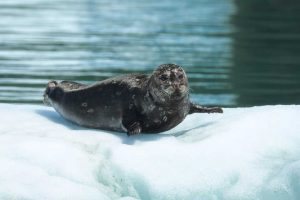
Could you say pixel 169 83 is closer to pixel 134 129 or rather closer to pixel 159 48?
pixel 134 129

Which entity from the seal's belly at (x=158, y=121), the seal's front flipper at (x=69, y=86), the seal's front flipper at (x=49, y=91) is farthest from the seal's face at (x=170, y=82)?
the seal's front flipper at (x=49, y=91)

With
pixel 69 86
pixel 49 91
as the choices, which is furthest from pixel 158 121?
pixel 49 91

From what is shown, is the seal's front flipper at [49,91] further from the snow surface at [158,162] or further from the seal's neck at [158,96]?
the seal's neck at [158,96]

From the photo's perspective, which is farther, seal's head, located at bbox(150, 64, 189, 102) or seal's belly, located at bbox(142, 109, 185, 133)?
seal's belly, located at bbox(142, 109, 185, 133)

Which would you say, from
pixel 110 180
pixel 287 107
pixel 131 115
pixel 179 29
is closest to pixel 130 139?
pixel 131 115

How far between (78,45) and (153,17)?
13024 millimetres

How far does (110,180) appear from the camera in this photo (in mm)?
6703

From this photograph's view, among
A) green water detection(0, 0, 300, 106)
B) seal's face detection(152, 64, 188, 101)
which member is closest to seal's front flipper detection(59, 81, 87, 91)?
seal's face detection(152, 64, 188, 101)

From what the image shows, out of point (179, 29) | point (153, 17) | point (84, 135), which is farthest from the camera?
point (153, 17)

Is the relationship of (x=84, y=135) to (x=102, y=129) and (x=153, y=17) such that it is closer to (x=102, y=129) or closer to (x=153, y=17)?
(x=102, y=129)

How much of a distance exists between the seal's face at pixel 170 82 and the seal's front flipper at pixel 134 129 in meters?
0.30

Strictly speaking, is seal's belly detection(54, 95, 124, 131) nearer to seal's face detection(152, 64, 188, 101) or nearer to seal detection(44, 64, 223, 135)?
seal detection(44, 64, 223, 135)

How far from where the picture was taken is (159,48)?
81.0 ft

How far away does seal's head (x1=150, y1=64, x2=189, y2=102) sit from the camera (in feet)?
25.0
